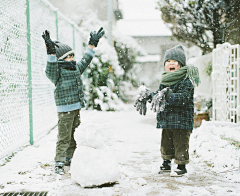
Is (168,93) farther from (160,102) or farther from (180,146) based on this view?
(180,146)

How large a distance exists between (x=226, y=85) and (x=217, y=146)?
2.92 m

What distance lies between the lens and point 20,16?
4.59 meters

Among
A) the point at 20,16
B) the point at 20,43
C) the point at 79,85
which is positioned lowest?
the point at 79,85

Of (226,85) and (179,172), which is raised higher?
(226,85)

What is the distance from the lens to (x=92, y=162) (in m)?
2.93

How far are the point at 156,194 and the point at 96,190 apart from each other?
601 mm

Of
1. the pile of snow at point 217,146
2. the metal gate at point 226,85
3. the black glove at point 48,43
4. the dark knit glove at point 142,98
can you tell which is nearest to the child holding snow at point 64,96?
the black glove at point 48,43

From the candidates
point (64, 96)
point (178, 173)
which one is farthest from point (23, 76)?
point (178, 173)

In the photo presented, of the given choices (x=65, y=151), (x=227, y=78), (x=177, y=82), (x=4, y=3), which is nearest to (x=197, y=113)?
(x=227, y=78)

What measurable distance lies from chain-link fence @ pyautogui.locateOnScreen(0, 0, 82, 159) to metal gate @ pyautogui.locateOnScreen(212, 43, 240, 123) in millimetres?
4115

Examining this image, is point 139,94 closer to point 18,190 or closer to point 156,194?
point 156,194

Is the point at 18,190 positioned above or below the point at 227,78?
below

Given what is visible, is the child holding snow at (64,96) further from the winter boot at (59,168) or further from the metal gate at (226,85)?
the metal gate at (226,85)

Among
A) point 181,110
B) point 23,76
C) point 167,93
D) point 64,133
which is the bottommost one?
point 64,133
